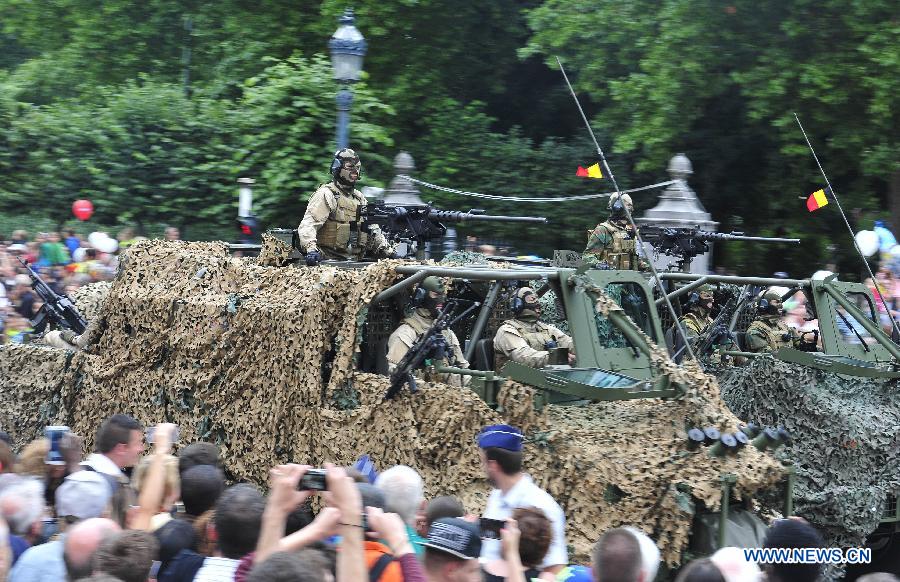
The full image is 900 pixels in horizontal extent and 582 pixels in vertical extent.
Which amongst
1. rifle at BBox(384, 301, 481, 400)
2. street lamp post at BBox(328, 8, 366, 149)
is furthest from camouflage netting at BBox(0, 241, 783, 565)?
street lamp post at BBox(328, 8, 366, 149)

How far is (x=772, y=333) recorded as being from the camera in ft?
42.6

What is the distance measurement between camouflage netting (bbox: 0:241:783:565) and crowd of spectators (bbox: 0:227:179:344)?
315 cm

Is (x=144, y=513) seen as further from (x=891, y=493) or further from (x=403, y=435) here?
(x=891, y=493)

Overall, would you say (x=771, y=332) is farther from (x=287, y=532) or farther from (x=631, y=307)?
(x=287, y=532)

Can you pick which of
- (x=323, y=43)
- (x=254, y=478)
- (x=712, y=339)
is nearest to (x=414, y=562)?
(x=254, y=478)

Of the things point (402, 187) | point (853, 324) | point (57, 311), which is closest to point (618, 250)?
point (853, 324)

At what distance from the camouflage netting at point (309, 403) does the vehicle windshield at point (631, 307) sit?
0.92m

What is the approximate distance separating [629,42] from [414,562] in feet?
56.2

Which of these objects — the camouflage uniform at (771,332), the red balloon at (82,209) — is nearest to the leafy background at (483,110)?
the red balloon at (82,209)

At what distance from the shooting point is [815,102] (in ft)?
61.4

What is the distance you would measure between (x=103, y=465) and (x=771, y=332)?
827cm

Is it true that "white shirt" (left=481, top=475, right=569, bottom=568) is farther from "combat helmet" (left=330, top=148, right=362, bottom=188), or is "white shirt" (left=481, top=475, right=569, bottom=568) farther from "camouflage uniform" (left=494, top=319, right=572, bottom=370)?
"combat helmet" (left=330, top=148, right=362, bottom=188)

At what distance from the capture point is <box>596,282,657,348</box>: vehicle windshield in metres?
9.28

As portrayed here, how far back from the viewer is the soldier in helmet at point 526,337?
9.93m
